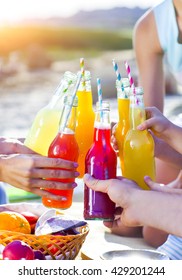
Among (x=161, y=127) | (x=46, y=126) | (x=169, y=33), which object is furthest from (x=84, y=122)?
(x=169, y=33)

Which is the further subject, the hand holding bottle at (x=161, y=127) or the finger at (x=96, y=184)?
the hand holding bottle at (x=161, y=127)

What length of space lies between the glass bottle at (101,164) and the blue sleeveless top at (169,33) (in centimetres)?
105

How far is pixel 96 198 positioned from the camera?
149 centimetres

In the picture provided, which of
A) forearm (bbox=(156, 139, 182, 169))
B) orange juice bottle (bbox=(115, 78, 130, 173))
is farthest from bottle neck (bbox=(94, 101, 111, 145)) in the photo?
forearm (bbox=(156, 139, 182, 169))

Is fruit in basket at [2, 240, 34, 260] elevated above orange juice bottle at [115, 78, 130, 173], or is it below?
below

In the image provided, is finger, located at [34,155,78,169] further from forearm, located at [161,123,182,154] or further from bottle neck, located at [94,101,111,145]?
forearm, located at [161,123,182,154]

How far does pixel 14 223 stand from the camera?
1.52 metres

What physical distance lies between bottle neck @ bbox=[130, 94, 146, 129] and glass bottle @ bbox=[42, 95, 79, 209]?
0.46 feet

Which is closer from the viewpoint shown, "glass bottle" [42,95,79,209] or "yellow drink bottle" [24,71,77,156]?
"glass bottle" [42,95,79,209]

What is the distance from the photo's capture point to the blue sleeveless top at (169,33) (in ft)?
8.08

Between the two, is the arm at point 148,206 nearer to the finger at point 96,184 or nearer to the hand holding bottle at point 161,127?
the finger at point 96,184

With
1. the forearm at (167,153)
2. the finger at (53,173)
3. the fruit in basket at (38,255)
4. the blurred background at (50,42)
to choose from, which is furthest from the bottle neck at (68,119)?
the blurred background at (50,42)

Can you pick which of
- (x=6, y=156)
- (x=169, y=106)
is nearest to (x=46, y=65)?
(x=169, y=106)

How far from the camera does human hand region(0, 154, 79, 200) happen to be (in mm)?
1497
